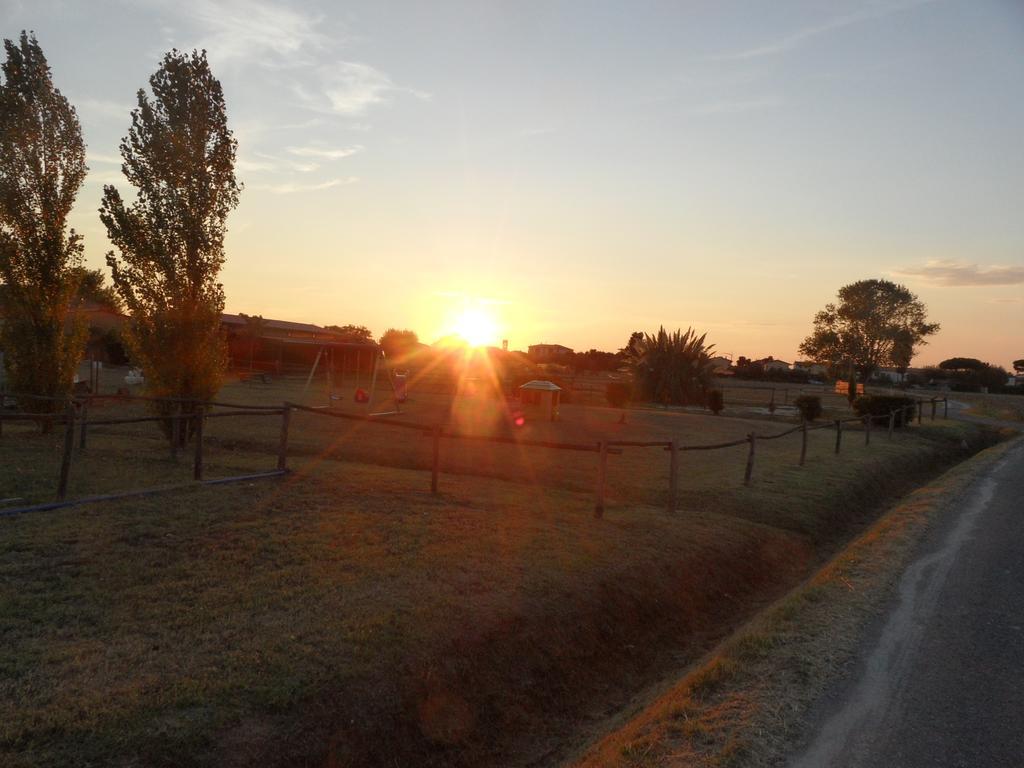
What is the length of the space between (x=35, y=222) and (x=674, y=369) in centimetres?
3561

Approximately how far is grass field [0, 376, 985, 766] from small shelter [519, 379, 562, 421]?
557 inches

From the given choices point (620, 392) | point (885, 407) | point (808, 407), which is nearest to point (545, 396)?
point (620, 392)

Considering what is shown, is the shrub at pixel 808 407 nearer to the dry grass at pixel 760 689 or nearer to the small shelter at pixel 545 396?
the small shelter at pixel 545 396

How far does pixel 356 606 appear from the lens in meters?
6.72

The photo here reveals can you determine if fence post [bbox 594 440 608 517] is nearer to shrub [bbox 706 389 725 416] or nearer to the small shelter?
the small shelter

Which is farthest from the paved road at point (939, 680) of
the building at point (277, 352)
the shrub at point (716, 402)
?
the building at point (277, 352)

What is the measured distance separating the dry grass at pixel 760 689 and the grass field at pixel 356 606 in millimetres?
880

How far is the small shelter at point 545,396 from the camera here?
94.0 feet

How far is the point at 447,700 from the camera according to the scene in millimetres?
5844

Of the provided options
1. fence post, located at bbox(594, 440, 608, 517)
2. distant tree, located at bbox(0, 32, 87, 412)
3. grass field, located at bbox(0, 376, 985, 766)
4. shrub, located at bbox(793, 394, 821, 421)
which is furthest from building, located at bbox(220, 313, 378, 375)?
fence post, located at bbox(594, 440, 608, 517)

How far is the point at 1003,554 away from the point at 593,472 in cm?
785

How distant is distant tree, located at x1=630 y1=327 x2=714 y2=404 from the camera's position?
4641cm

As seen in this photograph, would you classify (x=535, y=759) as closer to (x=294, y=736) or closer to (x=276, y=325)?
(x=294, y=736)

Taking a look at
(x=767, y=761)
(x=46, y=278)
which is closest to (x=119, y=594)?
(x=767, y=761)
